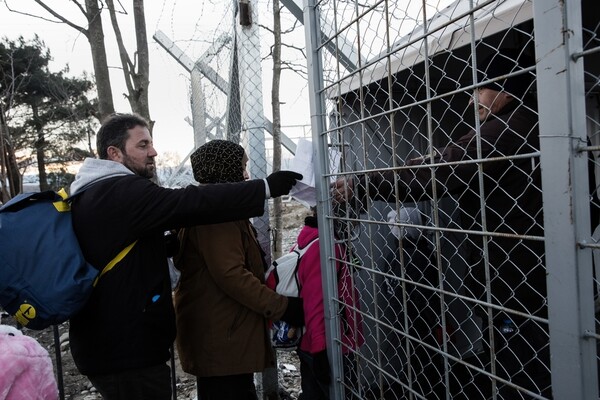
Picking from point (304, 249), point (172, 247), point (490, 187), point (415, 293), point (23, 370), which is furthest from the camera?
point (415, 293)

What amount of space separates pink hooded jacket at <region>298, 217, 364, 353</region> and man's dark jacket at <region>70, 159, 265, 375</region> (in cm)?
70

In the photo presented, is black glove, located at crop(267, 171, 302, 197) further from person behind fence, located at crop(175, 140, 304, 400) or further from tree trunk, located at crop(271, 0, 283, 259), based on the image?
tree trunk, located at crop(271, 0, 283, 259)

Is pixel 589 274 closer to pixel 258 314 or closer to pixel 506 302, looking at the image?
pixel 506 302

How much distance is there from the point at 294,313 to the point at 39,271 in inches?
47.9

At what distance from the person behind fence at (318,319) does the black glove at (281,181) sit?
39cm

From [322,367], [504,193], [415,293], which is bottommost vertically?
[322,367]

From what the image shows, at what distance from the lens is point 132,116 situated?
2180 mm

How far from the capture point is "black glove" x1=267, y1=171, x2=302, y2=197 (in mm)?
2146

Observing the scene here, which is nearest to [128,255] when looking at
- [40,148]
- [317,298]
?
[317,298]

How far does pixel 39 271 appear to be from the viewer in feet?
5.75

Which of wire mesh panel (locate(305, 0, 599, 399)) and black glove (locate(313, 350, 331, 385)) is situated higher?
wire mesh panel (locate(305, 0, 599, 399))

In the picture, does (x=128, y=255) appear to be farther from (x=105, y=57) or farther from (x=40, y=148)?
(x=40, y=148)

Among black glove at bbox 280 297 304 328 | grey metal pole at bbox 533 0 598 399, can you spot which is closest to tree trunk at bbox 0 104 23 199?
black glove at bbox 280 297 304 328

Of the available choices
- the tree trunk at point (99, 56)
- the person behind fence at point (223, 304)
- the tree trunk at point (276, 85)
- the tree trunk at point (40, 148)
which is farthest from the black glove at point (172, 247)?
the tree trunk at point (40, 148)
